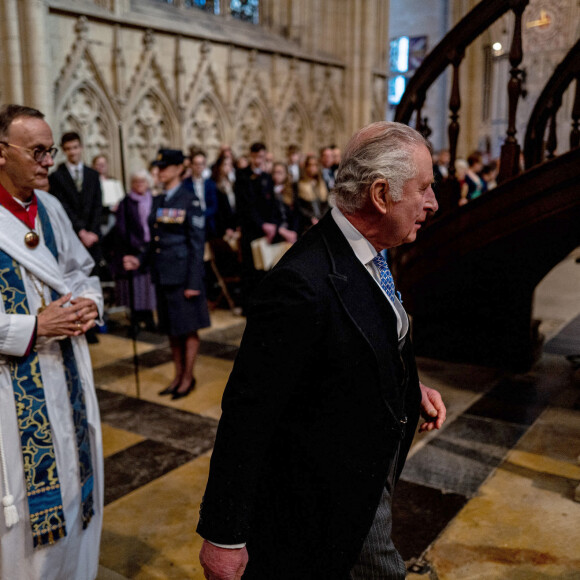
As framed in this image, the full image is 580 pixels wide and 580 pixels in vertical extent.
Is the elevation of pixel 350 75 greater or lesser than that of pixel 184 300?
greater

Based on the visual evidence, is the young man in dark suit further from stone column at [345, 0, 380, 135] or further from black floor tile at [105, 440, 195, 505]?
stone column at [345, 0, 380, 135]

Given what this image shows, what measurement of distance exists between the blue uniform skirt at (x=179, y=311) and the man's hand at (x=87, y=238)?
1430 mm

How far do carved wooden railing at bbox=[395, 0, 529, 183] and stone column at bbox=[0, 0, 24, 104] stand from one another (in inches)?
185

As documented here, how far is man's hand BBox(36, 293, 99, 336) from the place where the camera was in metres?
2.10

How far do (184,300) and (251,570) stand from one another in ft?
9.94

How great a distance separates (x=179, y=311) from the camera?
4.44 metres

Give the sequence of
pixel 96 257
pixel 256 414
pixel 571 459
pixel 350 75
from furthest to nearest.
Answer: pixel 350 75 < pixel 96 257 < pixel 571 459 < pixel 256 414

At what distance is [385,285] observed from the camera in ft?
5.15

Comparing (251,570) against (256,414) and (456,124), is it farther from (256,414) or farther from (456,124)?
(456,124)

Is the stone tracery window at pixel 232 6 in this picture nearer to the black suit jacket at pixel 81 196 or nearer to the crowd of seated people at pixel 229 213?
the crowd of seated people at pixel 229 213

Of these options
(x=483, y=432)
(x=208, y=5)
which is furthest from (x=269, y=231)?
(x=208, y=5)

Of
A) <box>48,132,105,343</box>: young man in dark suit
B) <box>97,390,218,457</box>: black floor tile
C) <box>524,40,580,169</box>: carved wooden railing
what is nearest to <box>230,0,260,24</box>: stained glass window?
<box>48,132,105,343</box>: young man in dark suit

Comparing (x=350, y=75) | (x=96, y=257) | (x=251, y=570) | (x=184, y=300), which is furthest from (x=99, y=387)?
(x=350, y=75)

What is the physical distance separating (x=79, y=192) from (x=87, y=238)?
1.76ft
